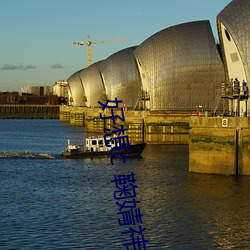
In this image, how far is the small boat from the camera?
63.8 metres

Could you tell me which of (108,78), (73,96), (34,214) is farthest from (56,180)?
(73,96)

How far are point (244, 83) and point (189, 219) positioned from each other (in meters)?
23.9

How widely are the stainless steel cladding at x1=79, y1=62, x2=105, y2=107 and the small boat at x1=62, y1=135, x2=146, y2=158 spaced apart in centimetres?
7530

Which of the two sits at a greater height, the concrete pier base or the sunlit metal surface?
the sunlit metal surface

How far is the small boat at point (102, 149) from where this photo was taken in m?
63.8

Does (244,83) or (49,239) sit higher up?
(244,83)

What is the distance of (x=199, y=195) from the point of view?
134ft

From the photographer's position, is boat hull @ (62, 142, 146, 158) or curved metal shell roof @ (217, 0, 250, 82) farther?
boat hull @ (62, 142, 146, 158)

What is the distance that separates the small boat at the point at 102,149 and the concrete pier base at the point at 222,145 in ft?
52.5

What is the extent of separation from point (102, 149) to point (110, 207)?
87.2ft

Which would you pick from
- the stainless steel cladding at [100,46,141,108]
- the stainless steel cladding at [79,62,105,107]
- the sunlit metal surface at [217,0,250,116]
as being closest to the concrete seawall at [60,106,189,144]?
the sunlit metal surface at [217,0,250,116]

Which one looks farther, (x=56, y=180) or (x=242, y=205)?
(x=56, y=180)

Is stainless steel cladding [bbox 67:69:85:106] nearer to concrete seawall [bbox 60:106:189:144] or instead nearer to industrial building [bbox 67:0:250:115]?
industrial building [bbox 67:0:250:115]

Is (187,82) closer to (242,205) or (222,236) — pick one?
(242,205)
